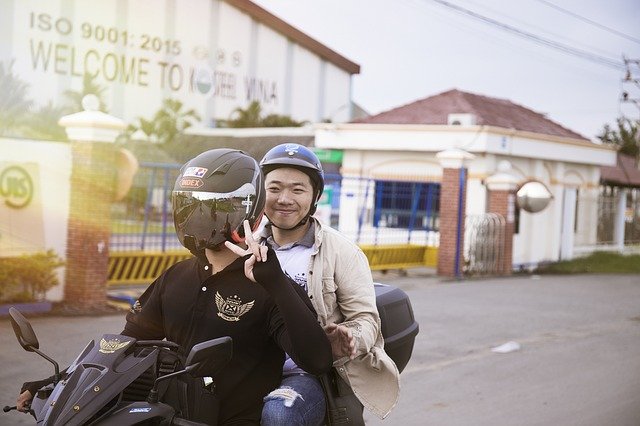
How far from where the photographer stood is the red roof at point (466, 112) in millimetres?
26172

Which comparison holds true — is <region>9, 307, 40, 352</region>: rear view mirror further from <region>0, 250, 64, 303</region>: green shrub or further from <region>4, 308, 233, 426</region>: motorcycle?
<region>0, 250, 64, 303</region>: green shrub

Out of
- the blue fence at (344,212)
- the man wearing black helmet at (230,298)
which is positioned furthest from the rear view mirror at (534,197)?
the man wearing black helmet at (230,298)

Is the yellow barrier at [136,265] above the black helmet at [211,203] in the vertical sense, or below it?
below

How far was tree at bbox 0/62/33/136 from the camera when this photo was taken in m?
30.7

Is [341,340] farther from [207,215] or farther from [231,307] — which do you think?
[207,215]

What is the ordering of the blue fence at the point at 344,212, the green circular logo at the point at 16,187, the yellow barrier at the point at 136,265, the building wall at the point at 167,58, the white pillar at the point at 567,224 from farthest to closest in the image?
the building wall at the point at 167,58, the white pillar at the point at 567,224, the blue fence at the point at 344,212, the yellow barrier at the point at 136,265, the green circular logo at the point at 16,187

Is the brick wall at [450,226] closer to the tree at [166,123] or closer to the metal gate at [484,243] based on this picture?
the metal gate at [484,243]

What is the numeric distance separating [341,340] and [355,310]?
1.57 feet

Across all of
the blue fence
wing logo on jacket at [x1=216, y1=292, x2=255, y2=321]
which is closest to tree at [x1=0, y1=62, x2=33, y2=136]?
the blue fence

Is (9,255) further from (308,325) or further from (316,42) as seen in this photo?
(316,42)

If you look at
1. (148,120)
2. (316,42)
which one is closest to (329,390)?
(148,120)

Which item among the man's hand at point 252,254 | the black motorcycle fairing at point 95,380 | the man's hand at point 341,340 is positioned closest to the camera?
the black motorcycle fairing at point 95,380

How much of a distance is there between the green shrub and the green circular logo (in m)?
0.66

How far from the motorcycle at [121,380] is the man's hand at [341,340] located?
561 mm
